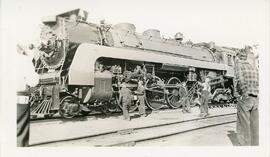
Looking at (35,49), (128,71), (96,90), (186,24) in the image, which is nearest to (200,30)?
(186,24)

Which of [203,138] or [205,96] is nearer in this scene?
[203,138]

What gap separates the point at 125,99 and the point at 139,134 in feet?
2.57

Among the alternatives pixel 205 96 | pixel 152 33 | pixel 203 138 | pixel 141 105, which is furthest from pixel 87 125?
pixel 205 96

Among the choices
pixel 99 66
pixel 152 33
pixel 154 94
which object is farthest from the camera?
pixel 154 94

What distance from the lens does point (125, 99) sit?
518 centimetres

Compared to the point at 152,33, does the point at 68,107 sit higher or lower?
lower

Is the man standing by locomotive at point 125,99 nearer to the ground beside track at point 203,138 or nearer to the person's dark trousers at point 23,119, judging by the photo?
the ground beside track at point 203,138

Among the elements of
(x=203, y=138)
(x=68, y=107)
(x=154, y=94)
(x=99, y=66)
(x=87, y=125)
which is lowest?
(x=203, y=138)

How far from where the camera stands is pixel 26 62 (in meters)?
4.39

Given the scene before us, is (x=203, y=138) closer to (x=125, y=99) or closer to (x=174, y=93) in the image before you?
(x=125, y=99)

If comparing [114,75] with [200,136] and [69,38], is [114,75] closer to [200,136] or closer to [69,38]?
[69,38]

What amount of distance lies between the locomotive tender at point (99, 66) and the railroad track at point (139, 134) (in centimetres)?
64

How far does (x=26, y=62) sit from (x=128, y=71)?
162 cm

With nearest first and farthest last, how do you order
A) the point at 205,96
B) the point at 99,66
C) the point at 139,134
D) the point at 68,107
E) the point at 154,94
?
the point at 139,134, the point at 68,107, the point at 99,66, the point at 154,94, the point at 205,96
